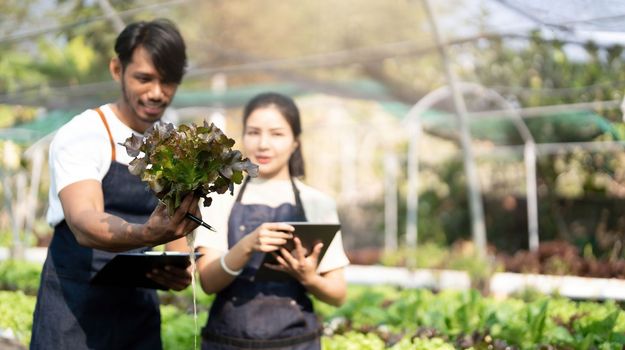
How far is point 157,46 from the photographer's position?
259 centimetres

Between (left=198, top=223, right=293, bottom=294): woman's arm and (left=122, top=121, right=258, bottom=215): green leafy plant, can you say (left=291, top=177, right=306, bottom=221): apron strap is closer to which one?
(left=198, top=223, right=293, bottom=294): woman's arm

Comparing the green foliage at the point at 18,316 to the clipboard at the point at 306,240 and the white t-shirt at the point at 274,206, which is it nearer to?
the white t-shirt at the point at 274,206

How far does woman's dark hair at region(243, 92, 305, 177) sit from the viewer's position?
3025 mm

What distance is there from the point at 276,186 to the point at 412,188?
860 cm

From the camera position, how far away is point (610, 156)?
1302 centimetres

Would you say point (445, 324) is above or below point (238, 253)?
below

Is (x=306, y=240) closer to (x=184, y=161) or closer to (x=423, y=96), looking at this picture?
(x=184, y=161)

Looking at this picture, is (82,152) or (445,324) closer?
(82,152)

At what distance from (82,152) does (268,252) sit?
2.16 ft

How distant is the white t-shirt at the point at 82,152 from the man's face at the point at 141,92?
4cm

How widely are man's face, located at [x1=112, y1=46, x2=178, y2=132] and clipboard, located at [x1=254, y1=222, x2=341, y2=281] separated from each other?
0.55 meters

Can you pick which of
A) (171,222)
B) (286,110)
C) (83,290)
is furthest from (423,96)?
(171,222)

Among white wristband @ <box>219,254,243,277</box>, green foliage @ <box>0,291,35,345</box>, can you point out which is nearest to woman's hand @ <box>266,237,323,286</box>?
white wristband @ <box>219,254,243,277</box>

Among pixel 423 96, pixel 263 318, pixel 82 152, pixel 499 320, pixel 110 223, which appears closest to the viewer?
pixel 110 223
